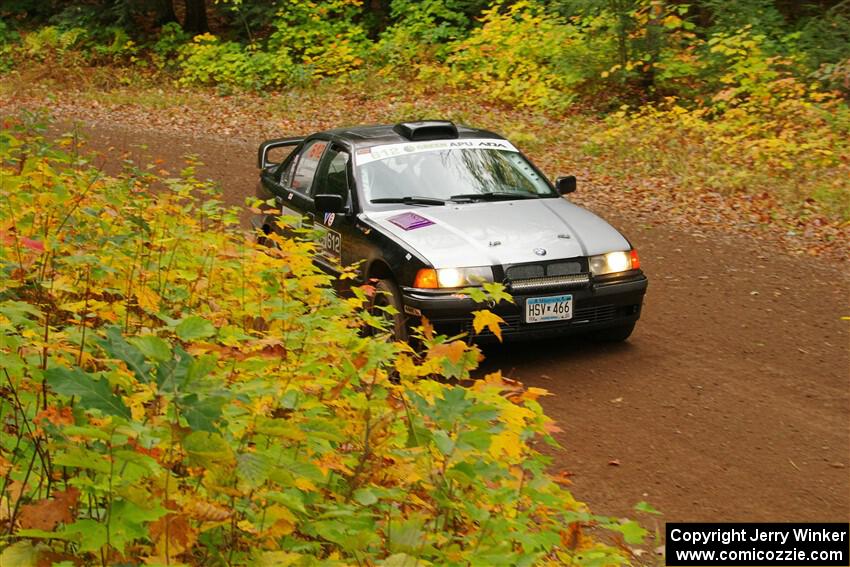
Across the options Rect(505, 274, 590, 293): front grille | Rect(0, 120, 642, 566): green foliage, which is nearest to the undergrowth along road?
Rect(505, 274, 590, 293): front grille

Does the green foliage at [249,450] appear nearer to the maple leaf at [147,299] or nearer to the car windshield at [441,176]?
the maple leaf at [147,299]

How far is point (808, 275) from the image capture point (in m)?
10.0

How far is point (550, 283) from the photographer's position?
22.6ft

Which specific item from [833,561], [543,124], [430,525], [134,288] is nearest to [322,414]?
[430,525]

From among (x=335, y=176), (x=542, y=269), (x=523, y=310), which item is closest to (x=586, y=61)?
(x=335, y=176)

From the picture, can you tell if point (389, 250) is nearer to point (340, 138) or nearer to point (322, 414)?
point (340, 138)

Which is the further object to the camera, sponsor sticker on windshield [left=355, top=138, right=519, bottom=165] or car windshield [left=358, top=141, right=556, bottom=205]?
sponsor sticker on windshield [left=355, top=138, right=519, bottom=165]

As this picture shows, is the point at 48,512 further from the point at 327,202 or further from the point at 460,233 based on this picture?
the point at 327,202

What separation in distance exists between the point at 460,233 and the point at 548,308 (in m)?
0.84

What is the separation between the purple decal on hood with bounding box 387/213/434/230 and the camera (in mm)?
7301

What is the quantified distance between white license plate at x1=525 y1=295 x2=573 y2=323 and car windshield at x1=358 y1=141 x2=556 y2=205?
134 centimetres

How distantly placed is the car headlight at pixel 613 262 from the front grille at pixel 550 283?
0.11 m

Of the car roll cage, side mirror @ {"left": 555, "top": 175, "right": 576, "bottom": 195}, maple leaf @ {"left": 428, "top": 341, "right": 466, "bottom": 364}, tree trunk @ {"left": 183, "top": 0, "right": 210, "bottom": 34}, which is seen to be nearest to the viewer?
maple leaf @ {"left": 428, "top": 341, "right": 466, "bottom": 364}

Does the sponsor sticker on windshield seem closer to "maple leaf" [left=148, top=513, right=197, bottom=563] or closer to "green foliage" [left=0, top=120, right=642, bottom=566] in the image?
"green foliage" [left=0, top=120, right=642, bottom=566]
